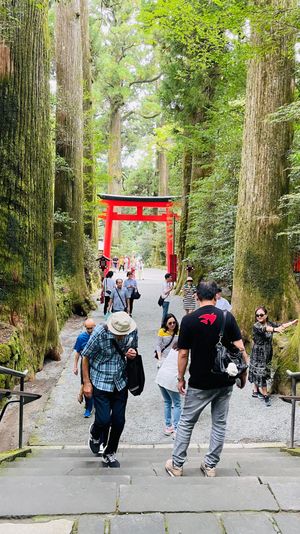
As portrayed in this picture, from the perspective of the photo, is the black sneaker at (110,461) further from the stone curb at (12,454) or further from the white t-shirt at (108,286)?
the white t-shirt at (108,286)

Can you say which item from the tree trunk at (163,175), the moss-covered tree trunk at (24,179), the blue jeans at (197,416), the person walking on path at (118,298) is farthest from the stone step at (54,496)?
the tree trunk at (163,175)

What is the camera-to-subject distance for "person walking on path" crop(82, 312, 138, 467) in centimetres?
351

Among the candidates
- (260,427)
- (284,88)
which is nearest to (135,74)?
(284,88)

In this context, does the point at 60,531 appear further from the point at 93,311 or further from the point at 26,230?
the point at 93,311

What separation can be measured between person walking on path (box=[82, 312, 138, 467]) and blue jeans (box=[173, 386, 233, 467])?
0.63 metres

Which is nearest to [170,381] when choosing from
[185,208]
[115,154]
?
[185,208]

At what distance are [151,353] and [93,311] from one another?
456 centimetres

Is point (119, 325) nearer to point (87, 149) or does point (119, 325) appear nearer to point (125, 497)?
point (125, 497)

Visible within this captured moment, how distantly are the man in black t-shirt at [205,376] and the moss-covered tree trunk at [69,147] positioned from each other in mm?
9062

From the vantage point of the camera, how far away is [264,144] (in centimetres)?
817

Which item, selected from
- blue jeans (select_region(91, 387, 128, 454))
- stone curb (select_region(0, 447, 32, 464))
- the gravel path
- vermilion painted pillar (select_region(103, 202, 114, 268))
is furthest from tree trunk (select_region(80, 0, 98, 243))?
blue jeans (select_region(91, 387, 128, 454))

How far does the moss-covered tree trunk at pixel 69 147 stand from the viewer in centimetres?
1198

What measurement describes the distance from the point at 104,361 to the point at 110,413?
462mm

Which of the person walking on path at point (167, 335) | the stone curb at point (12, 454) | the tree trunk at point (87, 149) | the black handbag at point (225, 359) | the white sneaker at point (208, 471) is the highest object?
the tree trunk at point (87, 149)
